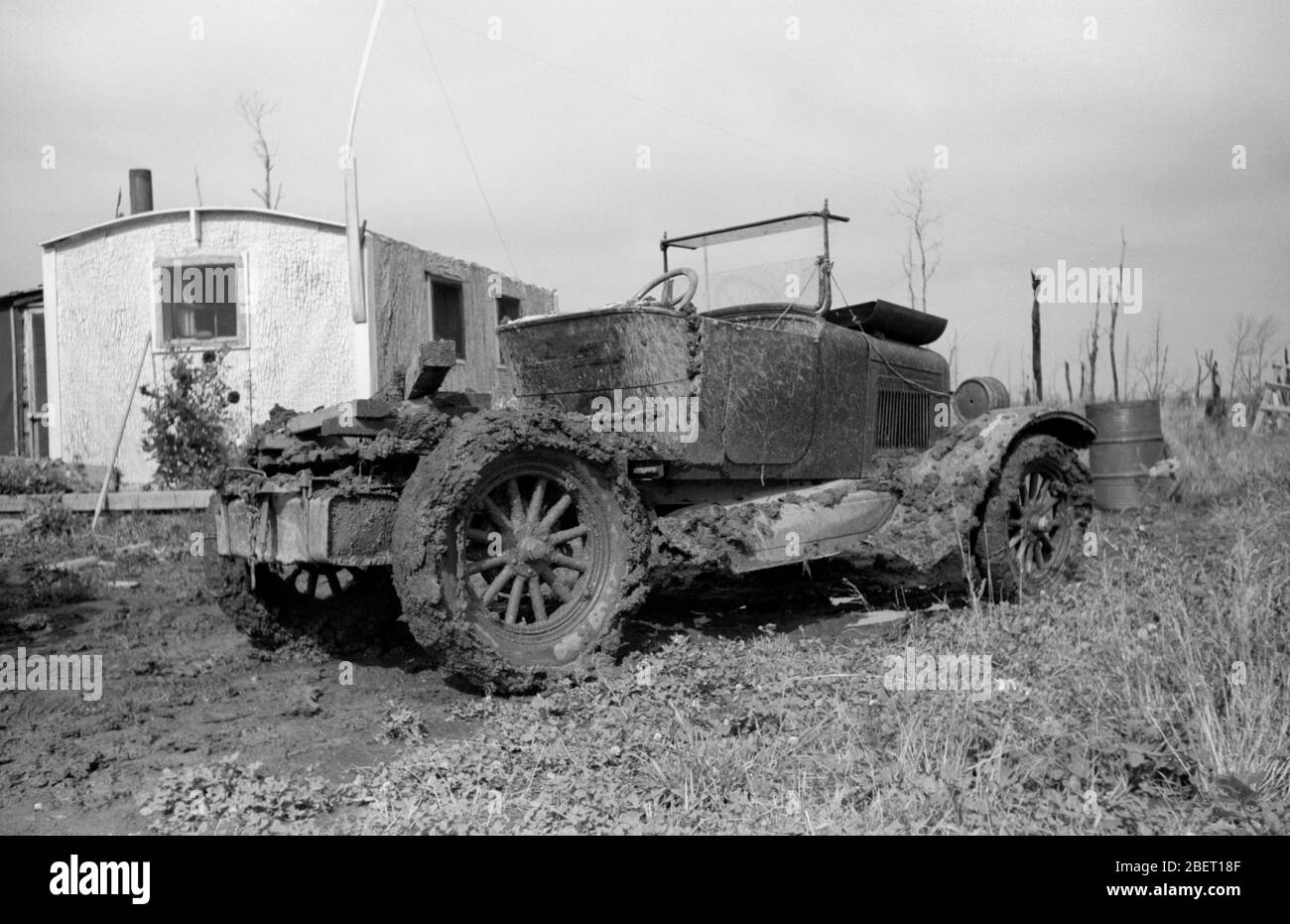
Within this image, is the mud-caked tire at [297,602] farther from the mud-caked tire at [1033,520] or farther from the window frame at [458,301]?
the window frame at [458,301]

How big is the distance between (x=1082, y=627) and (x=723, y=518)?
5.83 feet

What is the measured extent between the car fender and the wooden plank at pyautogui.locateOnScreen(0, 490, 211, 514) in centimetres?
650

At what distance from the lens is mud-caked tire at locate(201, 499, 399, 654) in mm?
5254

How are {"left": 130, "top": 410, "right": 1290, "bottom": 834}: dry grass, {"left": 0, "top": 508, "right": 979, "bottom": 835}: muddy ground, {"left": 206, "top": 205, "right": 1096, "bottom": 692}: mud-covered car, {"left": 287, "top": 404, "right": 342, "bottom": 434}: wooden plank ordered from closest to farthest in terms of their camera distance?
1. {"left": 130, "top": 410, "right": 1290, "bottom": 834}: dry grass
2. {"left": 0, "top": 508, "right": 979, "bottom": 835}: muddy ground
3. {"left": 206, "top": 205, "right": 1096, "bottom": 692}: mud-covered car
4. {"left": 287, "top": 404, "right": 342, "bottom": 434}: wooden plank

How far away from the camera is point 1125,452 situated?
34.4 feet

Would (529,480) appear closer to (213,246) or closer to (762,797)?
(762,797)

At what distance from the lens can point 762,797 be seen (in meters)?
2.97

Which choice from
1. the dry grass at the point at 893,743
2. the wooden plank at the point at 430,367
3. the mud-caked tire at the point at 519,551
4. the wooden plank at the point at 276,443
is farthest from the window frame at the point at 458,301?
the dry grass at the point at 893,743

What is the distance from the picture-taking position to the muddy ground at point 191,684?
3.55 metres
